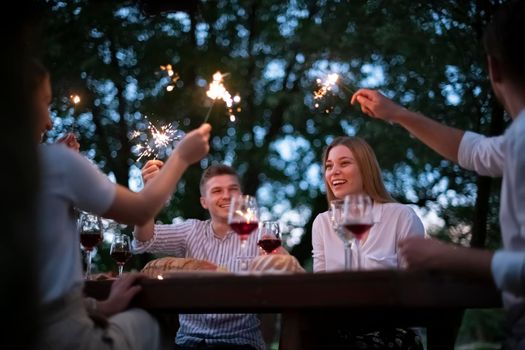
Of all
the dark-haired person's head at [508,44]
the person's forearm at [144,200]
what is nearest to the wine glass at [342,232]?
the person's forearm at [144,200]

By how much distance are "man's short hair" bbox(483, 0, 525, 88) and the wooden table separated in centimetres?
68

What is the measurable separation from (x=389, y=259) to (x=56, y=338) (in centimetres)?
213

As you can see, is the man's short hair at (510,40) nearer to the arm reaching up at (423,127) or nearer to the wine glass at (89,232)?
the arm reaching up at (423,127)

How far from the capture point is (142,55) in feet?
30.1

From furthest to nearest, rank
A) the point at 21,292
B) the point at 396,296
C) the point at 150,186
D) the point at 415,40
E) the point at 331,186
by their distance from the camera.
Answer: the point at 415,40 → the point at 331,186 → the point at 150,186 → the point at 396,296 → the point at 21,292

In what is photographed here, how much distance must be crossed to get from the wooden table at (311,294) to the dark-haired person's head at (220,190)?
1.70 meters

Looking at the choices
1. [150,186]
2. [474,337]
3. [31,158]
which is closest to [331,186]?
[150,186]

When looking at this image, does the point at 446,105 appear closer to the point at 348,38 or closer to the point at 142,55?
the point at 348,38

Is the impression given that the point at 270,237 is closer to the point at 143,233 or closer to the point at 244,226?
the point at 244,226

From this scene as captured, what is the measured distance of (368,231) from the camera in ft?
12.3

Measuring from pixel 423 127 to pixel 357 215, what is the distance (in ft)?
2.10

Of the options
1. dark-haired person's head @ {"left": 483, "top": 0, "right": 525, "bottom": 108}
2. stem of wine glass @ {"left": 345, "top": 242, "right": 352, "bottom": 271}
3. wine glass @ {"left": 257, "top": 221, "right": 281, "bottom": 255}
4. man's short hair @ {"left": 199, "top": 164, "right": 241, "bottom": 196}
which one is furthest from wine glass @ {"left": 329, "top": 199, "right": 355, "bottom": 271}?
man's short hair @ {"left": 199, "top": 164, "right": 241, "bottom": 196}

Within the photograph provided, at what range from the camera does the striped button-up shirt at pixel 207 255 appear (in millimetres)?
3877

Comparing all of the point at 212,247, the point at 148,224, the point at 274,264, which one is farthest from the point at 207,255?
the point at 274,264
